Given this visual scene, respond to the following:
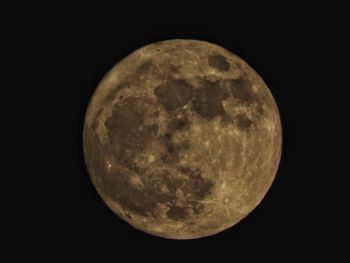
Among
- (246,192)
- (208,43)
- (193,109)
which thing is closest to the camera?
(193,109)

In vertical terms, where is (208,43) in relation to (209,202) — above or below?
above

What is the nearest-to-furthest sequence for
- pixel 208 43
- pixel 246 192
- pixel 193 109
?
pixel 193 109
pixel 246 192
pixel 208 43

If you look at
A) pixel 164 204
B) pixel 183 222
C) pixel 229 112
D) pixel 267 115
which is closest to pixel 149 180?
pixel 164 204

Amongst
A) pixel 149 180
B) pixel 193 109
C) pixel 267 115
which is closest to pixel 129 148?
pixel 149 180

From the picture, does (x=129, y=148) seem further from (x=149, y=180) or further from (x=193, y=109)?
(x=193, y=109)

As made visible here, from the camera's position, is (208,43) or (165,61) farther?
(208,43)

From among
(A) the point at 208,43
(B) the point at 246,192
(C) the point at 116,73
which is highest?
(A) the point at 208,43
